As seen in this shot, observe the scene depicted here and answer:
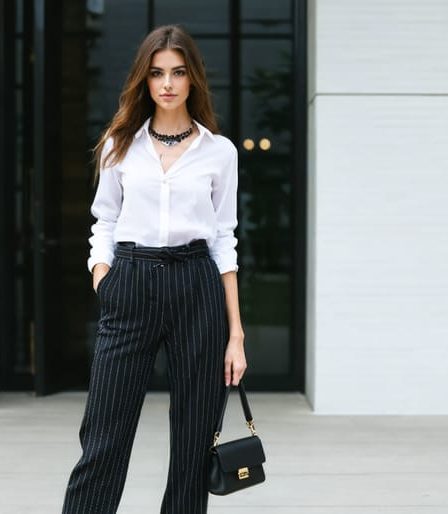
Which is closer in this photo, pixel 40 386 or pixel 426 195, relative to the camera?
pixel 426 195

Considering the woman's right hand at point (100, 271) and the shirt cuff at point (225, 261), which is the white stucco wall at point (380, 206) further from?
the woman's right hand at point (100, 271)

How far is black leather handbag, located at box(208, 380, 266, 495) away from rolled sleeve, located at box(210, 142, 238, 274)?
14.2 inches

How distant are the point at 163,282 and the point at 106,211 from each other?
0.99 ft

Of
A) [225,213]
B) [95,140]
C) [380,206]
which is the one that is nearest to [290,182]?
[380,206]

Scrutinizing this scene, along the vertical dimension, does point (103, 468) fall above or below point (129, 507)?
above

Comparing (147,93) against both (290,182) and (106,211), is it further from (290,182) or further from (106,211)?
(290,182)

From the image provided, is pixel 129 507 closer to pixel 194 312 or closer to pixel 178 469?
pixel 178 469

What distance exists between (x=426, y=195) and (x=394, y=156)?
31 centimetres

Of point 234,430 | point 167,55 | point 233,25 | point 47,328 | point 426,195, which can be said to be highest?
point 233,25

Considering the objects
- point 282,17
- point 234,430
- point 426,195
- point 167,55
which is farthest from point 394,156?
point 167,55

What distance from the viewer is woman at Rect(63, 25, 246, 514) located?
7.18 ft

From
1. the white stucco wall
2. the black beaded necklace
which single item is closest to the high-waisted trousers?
the black beaded necklace

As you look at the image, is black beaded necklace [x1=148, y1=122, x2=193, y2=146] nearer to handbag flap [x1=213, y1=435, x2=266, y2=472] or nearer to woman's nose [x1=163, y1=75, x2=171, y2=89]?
woman's nose [x1=163, y1=75, x2=171, y2=89]

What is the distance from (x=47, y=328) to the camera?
211 inches
